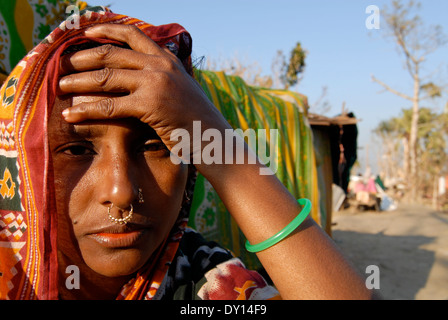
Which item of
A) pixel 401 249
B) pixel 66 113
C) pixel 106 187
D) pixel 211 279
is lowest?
pixel 401 249

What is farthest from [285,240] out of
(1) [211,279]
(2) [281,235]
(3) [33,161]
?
(3) [33,161]

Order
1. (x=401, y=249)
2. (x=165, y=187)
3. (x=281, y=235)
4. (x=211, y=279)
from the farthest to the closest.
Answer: (x=401, y=249), (x=211, y=279), (x=165, y=187), (x=281, y=235)

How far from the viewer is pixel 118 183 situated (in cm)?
109

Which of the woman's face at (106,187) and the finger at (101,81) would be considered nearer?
the finger at (101,81)

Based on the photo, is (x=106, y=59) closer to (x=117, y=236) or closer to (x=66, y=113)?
(x=66, y=113)

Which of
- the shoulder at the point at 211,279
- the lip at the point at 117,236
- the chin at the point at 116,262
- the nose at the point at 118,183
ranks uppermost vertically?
the nose at the point at 118,183

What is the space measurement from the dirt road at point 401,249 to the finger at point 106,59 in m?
4.02

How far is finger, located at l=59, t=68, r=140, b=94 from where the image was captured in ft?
3.10

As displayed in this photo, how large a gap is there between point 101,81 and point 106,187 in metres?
0.33

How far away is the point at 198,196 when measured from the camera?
2.78 meters

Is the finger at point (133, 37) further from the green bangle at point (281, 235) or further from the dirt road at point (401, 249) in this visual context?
the dirt road at point (401, 249)

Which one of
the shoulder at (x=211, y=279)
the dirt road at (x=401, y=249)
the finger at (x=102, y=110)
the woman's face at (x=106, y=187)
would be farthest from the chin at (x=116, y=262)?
the dirt road at (x=401, y=249)

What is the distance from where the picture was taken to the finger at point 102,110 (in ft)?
3.15
